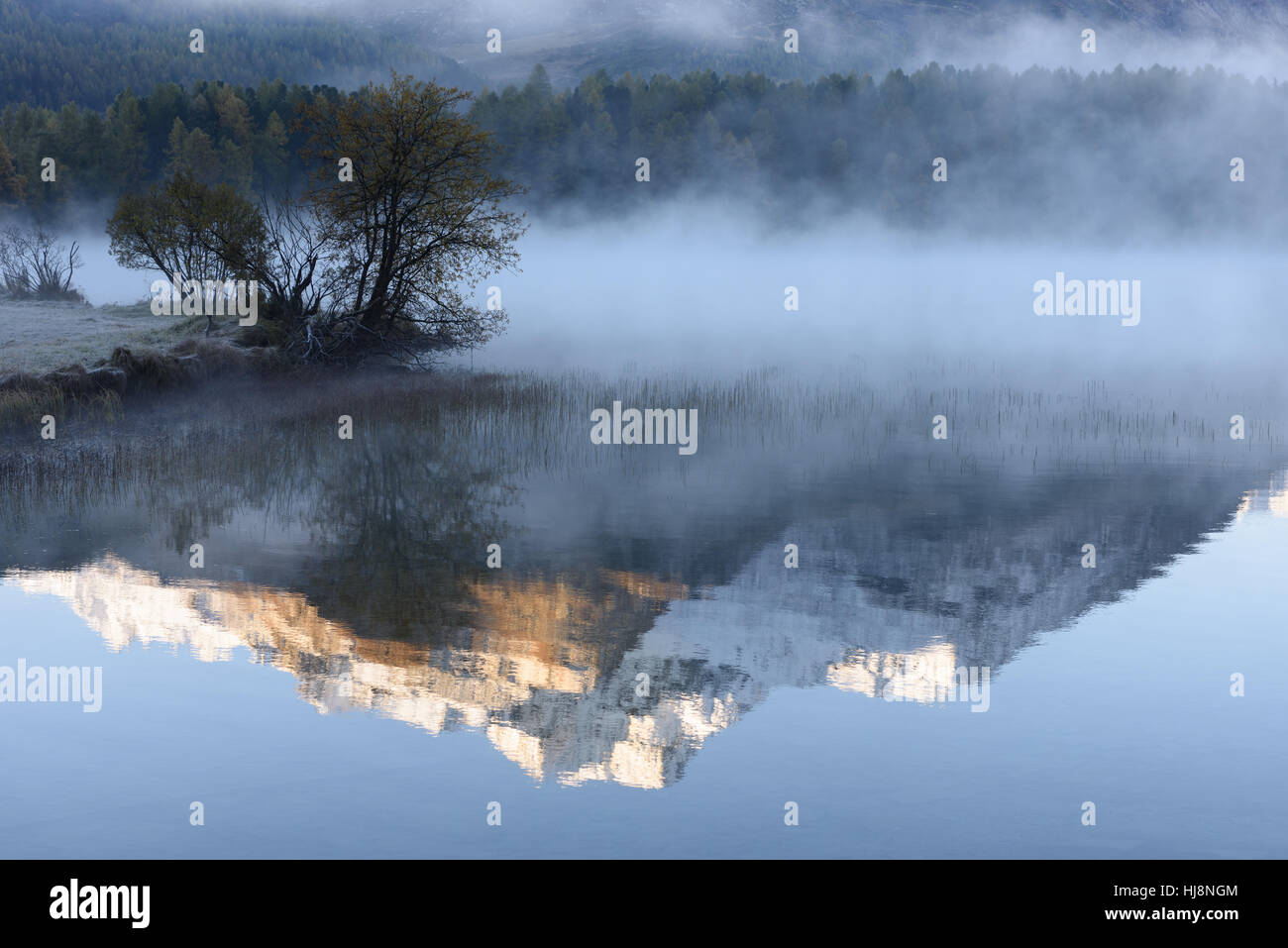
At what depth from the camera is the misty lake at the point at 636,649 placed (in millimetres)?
9930

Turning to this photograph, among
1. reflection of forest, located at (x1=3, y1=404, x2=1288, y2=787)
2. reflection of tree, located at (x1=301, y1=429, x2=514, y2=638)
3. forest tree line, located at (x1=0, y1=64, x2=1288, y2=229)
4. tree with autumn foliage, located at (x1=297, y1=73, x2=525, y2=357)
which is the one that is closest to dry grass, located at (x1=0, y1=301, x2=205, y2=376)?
tree with autumn foliage, located at (x1=297, y1=73, x2=525, y2=357)

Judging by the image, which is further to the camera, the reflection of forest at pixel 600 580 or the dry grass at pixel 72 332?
the dry grass at pixel 72 332

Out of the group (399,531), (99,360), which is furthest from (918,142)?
(399,531)

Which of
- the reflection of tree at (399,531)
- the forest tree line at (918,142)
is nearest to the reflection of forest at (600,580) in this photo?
the reflection of tree at (399,531)

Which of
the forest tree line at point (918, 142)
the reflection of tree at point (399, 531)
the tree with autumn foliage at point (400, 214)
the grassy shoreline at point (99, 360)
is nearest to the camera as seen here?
the reflection of tree at point (399, 531)

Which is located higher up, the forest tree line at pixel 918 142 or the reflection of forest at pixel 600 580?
the forest tree line at pixel 918 142

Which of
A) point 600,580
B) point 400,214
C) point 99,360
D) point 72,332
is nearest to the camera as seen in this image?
point 600,580

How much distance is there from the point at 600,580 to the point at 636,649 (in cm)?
292

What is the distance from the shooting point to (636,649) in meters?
13.8

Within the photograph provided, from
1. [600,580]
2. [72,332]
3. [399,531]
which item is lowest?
[600,580]

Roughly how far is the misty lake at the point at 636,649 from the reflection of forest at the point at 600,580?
7 cm

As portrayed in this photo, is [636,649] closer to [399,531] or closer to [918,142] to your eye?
[399,531]

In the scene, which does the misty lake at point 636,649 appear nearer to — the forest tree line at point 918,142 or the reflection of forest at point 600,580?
the reflection of forest at point 600,580
